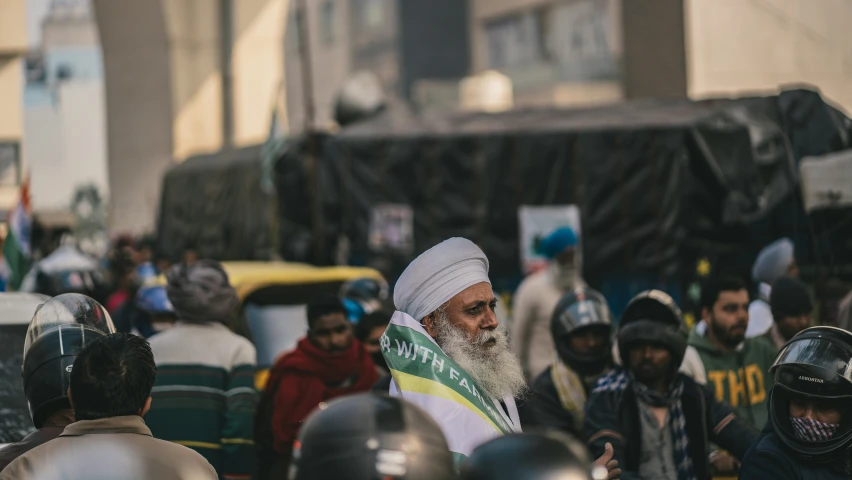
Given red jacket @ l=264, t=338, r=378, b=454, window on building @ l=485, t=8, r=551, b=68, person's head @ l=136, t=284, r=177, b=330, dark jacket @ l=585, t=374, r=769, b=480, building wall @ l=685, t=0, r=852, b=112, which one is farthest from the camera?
window on building @ l=485, t=8, r=551, b=68

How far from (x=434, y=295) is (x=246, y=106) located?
2610cm

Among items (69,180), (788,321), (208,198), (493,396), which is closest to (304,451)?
(493,396)

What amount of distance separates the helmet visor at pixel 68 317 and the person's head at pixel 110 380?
3.33ft

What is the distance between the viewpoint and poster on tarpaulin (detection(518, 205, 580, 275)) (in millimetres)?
13617

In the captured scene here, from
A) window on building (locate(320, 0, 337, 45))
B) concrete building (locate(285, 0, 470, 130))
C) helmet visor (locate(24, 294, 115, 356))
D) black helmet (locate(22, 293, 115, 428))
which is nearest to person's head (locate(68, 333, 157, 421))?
black helmet (locate(22, 293, 115, 428))

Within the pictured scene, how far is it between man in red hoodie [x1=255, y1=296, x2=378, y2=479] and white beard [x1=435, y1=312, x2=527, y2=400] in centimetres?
263

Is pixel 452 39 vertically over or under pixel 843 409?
Answer: over

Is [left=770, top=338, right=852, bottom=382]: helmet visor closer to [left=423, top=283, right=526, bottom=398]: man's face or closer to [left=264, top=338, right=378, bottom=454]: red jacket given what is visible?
[left=423, top=283, right=526, bottom=398]: man's face

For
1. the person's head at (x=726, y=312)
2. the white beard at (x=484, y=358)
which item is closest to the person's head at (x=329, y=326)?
the person's head at (x=726, y=312)

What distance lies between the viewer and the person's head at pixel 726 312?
6.27 metres

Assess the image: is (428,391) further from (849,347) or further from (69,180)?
(69,180)

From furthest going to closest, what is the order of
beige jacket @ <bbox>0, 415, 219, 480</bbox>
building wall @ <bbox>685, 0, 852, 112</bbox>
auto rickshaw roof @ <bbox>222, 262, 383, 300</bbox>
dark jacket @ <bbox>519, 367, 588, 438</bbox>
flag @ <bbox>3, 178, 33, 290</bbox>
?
building wall @ <bbox>685, 0, 852, 112</bbox>, flag @ <bbox>3, 178, 33, 290</bbox>, auto rickshaw roof @ <bbox>222, 262, 383, 300</bbox>, dark jacket @ <bbox>519, 367, 588, 438</bbox>, beige jacket @ <bbox>0, 415, 219, 480</bbox>

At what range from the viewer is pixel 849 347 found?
398 centimetres

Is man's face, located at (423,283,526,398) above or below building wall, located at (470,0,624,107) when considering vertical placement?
below
